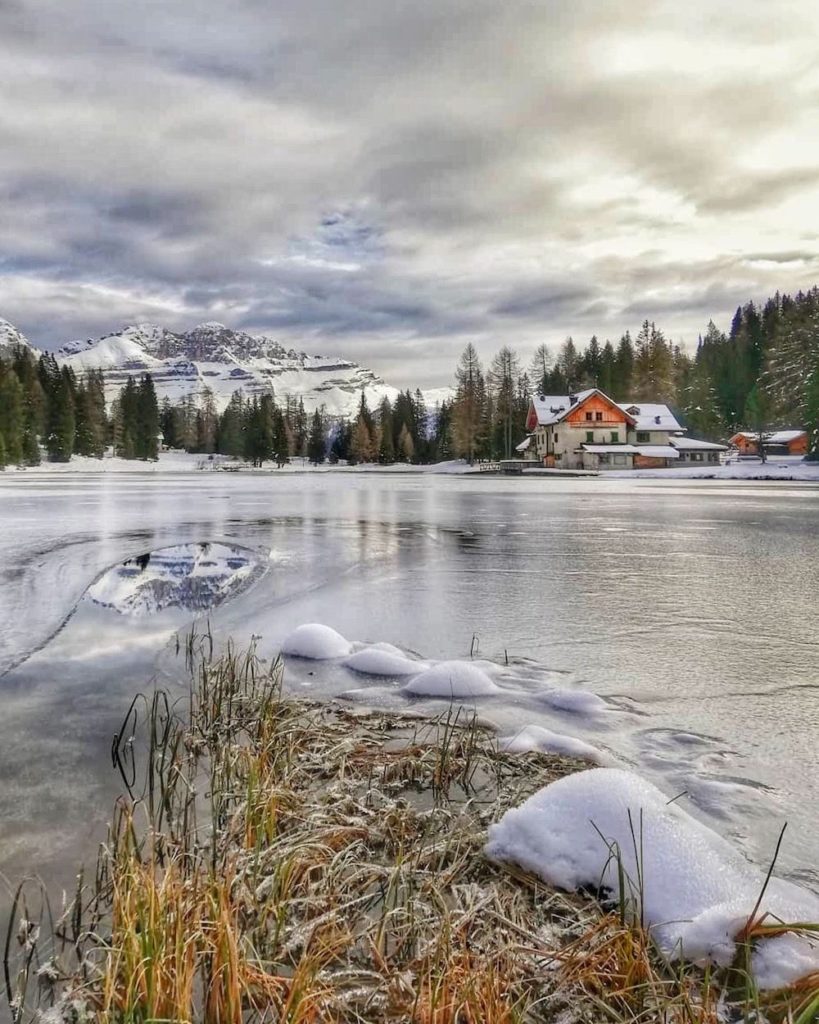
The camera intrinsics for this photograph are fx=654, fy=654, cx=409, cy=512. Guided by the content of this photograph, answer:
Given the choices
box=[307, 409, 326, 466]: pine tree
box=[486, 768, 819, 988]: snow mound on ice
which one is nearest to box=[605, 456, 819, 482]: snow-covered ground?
box=[486, 768, 819, 988]: snow mound on ice

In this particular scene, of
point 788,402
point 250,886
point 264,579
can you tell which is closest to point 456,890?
point 250,886

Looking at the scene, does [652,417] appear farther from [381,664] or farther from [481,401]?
[381,664]

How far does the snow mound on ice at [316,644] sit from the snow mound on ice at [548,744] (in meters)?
2.17

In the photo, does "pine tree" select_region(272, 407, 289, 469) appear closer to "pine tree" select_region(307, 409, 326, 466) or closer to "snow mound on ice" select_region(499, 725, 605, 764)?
"pine tree" select_region(307, 409, 326, 466)

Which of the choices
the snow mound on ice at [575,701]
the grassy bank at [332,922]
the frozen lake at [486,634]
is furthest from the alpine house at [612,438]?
the grassy bank at [332,922]

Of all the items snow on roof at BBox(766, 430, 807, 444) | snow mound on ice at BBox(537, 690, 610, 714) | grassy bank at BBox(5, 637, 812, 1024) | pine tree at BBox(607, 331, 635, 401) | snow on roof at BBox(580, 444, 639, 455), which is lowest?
snow mound on ice at BBox(537, 690, 610, 714)

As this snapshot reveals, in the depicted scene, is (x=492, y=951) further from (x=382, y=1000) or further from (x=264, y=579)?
(x=264, y=579)

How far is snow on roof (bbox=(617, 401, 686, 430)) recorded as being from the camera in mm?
68688

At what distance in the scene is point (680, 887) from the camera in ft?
7.57

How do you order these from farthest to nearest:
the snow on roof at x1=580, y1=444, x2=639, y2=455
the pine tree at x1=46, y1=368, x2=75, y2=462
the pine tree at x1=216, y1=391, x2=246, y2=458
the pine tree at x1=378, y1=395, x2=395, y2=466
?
the pine tree at x1=216, y1=391, x2=246, y2=458
the pine tree at x1=378, y1=395, x2=395, y2=466
the pine tree at x1=46, y1=368, x2=75, y2=462
the snow on roof at x1=580, y1=444, x2=639, y2=455

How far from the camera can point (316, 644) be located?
575 centimetres

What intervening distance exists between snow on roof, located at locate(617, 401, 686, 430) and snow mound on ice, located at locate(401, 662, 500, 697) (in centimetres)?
6857

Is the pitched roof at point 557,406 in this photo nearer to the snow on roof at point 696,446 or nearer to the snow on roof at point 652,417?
the snow on roof at point 652,417

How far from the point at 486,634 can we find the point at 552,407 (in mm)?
68312
